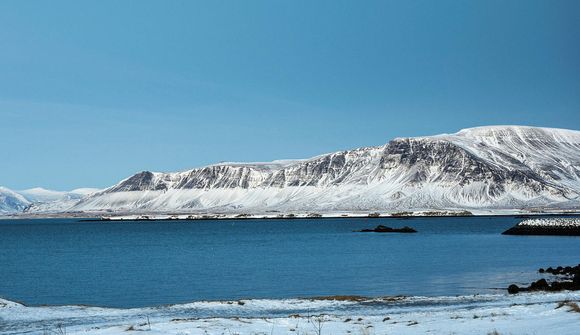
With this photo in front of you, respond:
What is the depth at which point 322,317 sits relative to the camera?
23828 millimetres

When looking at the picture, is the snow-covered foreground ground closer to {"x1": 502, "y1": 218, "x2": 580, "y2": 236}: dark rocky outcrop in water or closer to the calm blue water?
the calm blue water

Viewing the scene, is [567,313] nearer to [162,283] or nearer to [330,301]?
[330,301]

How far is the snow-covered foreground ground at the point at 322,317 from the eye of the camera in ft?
64.6

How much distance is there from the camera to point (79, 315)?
27375 mm

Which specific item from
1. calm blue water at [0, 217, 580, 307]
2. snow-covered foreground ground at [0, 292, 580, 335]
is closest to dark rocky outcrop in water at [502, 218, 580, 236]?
calm blue water at [0, 217, 580, 307]

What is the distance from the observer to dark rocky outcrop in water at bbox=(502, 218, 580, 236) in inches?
4412

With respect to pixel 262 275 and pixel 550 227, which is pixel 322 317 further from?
pixel 550 227

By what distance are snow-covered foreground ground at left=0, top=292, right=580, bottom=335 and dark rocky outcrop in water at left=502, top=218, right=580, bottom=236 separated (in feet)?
293

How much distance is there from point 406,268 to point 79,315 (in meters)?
32.6

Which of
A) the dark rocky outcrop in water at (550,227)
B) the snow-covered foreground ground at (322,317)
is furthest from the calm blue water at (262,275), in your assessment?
the dark rocky outcrop in water at (550,227)

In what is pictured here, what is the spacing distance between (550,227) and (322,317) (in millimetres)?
101939

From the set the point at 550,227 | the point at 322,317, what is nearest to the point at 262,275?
the point at 322,317

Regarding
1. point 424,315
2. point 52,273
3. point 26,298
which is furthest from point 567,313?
point 52,273

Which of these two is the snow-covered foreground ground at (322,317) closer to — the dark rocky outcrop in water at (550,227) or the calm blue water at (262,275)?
the calm blue water at (262,275)
